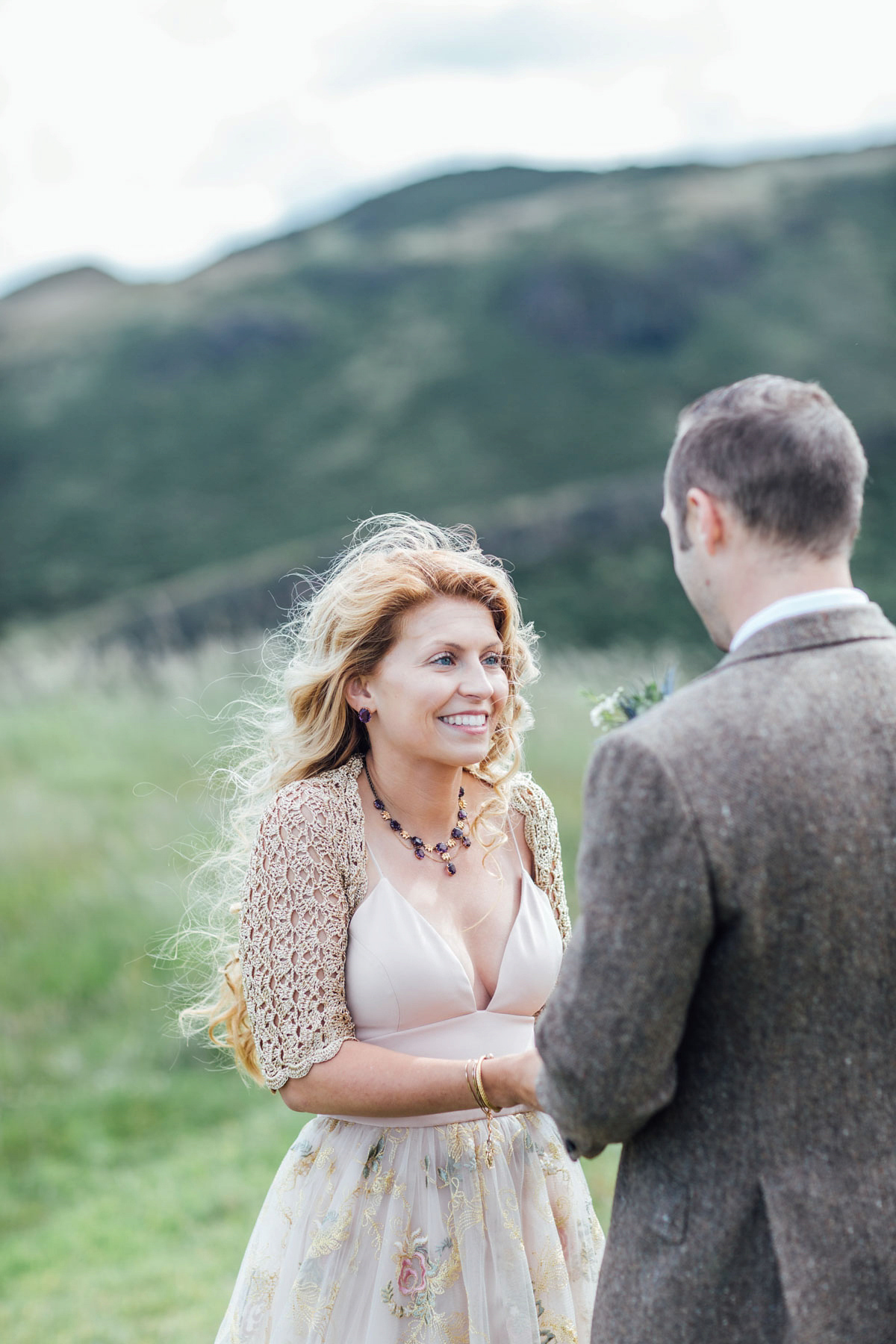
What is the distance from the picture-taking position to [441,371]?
141 ft

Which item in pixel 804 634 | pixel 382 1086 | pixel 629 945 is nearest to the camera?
pixel 629 945

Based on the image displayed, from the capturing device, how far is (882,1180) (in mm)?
1709

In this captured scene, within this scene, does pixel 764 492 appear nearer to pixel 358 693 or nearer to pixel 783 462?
pixel 783 462

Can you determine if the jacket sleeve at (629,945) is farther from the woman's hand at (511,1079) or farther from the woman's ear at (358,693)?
the woman's ear at (358,693)

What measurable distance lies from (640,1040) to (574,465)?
36.8 metres

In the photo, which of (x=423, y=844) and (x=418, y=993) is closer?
(x=418, y=993)

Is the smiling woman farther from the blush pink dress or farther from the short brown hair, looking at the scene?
the short brown hair

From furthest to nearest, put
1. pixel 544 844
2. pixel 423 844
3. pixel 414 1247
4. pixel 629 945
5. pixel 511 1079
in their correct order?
1. pixel 544 844
2. pixel 423 844
3. pixel 414 1247
4. pixel 511 1079
5. pixel 629 945

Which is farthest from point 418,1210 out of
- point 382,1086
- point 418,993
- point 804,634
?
point 804,634

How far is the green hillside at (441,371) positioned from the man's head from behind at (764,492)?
2731 cm

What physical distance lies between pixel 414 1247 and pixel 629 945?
1281 millimetres

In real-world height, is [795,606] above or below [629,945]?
above

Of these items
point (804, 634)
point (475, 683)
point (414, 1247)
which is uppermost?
point (804, 634)

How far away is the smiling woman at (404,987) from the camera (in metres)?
2.50
